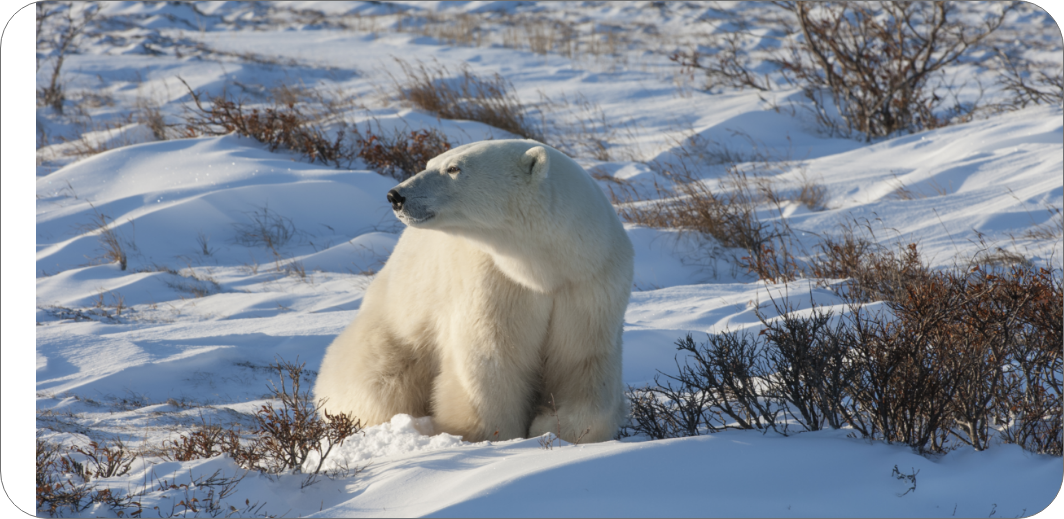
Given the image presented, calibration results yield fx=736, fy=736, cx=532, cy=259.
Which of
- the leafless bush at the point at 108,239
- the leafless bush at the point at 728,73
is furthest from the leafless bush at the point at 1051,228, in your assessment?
the leafless bush at the point at 108,239

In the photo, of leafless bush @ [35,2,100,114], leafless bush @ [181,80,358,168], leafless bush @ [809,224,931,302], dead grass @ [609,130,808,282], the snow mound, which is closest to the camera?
the snow mound

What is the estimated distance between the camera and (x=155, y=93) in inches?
452

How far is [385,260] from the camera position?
6336mm

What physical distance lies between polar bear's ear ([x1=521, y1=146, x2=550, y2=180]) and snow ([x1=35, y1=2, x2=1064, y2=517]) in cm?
97

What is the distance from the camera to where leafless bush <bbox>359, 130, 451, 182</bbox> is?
7.80 m

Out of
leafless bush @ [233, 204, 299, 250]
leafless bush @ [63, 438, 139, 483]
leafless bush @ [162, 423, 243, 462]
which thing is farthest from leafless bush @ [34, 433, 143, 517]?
leafless bush @ [233, 204, 299, 250]

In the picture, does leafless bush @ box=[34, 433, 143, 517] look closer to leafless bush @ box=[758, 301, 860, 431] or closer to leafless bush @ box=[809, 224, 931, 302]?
leafless bush @ box=[758, 301, 860, 431]

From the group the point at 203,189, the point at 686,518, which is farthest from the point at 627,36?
the point at 686,518

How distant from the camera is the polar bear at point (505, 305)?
2.67 meters

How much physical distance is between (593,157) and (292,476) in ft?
23.1

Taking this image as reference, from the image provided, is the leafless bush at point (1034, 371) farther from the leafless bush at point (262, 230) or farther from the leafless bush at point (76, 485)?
the leafless bush at point (262, 230)

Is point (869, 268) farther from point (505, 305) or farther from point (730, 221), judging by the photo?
point (505, 305)

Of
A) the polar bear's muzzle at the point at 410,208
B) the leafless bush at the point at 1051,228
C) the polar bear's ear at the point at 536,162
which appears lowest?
the leafless bush at the point at 1051,228

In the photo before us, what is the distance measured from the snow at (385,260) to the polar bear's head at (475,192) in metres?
0.82
